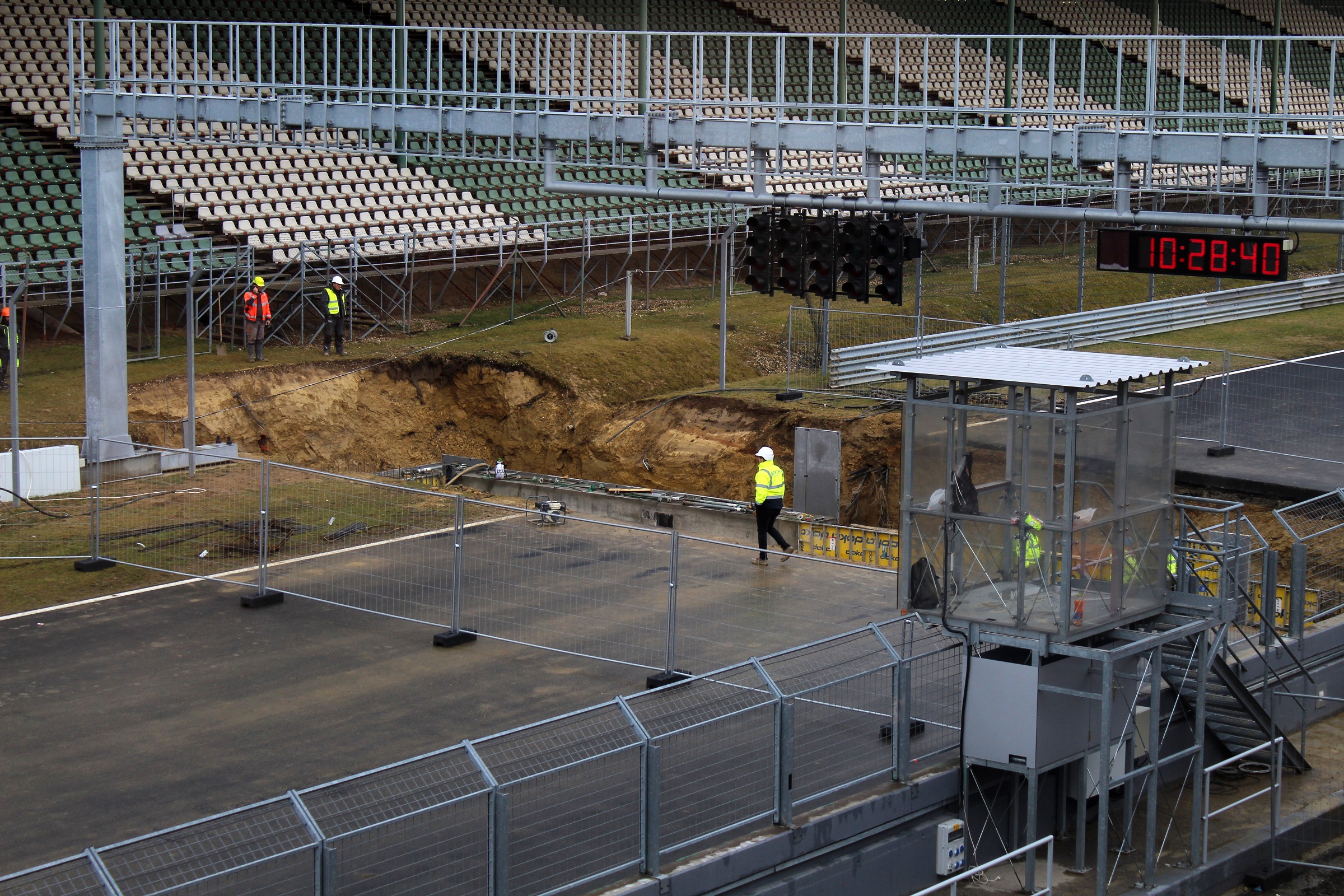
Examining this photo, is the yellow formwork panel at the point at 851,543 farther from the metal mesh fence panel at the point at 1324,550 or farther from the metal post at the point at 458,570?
the metal post at the point at 458,570

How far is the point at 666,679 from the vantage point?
14.8 m

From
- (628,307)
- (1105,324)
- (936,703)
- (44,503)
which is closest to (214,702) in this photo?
(936,703)

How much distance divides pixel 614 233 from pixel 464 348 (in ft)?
24.4

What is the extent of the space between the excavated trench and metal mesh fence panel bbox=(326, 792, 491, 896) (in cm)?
1476

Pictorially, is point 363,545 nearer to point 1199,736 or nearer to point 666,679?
point 666,679

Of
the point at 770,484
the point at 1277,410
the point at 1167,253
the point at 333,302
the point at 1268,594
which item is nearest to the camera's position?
the point at 1167,253

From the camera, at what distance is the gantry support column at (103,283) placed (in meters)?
21.9

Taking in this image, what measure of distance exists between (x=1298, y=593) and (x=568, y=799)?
366 inches

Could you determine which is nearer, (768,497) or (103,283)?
(768,497)

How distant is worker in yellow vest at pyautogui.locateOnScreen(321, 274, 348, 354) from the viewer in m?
27.3

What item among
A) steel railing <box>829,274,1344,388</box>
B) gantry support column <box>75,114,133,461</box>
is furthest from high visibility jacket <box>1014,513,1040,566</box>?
gantry support column <box>75,114,133,461</box>

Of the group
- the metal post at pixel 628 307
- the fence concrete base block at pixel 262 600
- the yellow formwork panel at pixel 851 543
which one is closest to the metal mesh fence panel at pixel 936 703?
the yellow formwork panel at pixel 851 543

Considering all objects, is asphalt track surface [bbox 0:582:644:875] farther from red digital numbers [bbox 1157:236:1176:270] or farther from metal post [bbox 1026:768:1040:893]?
red digital numbers [bbox 1157:236:1176:270]

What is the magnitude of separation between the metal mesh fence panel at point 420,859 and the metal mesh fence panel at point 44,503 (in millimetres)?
9837
